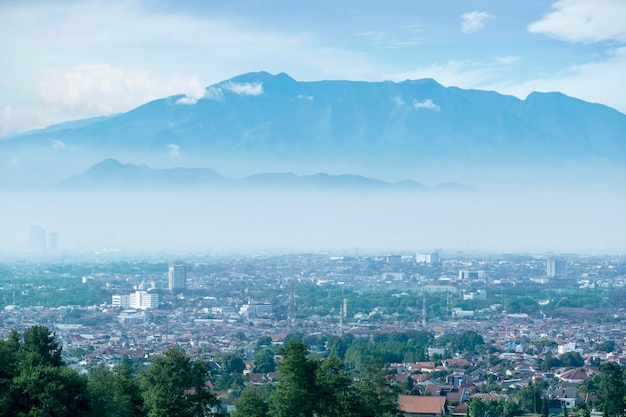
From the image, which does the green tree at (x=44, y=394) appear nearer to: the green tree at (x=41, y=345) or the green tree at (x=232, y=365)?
the green tree at (x=41, y=345)

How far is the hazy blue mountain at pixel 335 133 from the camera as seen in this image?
16912 cm

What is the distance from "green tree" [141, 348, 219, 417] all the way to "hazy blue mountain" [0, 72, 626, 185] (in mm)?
150873

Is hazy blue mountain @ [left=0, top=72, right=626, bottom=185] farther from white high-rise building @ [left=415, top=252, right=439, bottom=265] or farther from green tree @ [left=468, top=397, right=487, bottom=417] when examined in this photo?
green tree @ [left=468, top=397, right=487, bottom=417]

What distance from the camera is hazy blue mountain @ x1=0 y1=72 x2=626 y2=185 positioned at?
555ft

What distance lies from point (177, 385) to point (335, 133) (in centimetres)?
15927

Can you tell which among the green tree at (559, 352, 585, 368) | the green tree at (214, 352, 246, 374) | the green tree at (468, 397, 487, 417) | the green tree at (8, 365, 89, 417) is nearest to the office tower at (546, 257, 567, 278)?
the green tree at (559, 352, 585, 368)

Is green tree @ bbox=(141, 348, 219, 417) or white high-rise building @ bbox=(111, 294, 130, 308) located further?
white high-rise building @ bbox=(111, 294, 130, 308)

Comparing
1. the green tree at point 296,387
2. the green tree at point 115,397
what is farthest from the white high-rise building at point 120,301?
the green tree at point 296,387

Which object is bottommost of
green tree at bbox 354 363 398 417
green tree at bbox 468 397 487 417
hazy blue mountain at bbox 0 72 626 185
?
green tree at bbox 468 397 487 417

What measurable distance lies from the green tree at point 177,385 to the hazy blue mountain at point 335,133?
495ft

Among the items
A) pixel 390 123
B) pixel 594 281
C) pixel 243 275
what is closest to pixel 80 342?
pixel 243 275

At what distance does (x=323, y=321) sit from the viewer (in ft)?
175

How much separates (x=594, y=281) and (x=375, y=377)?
6869cm

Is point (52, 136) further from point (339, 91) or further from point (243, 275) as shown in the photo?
point (243, 275)
